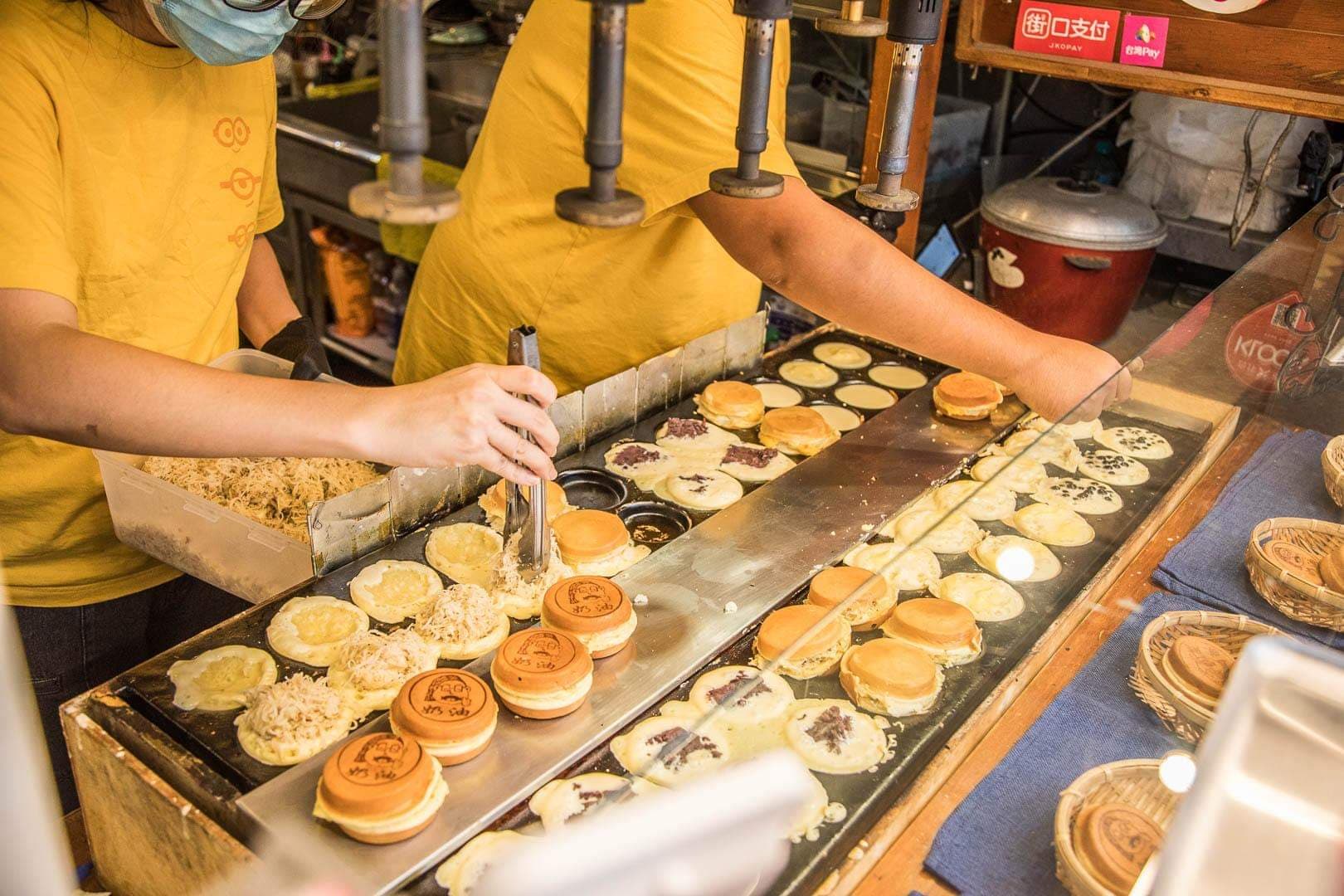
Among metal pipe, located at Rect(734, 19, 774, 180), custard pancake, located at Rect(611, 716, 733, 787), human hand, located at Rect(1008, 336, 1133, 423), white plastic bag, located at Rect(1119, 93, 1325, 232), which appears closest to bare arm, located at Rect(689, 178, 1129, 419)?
human hand, located at Rect(1008, 336, 1133, 423)

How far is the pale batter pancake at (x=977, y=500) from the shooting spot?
184 centimetres

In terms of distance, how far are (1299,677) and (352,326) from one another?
5.47m

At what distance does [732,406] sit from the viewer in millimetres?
2799

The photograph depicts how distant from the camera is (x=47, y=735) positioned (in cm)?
216

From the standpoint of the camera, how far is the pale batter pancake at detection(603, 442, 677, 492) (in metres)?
2.56

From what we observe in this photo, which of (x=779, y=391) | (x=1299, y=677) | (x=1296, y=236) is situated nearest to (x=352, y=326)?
(x=779, y=391)

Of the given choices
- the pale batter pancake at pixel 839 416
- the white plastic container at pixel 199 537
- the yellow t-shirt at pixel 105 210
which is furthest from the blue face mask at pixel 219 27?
the pale batter pancake at pixel 839 416

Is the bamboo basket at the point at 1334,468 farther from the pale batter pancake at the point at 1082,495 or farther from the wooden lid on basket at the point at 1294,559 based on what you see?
the pale batter pancake at the point at 1082,495

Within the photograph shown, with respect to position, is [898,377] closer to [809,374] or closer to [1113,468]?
[809,374]

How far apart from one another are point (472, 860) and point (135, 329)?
4.30 feet

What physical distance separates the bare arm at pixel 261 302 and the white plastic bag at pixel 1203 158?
2.72 m

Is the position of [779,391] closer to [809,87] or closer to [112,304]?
[112,304]

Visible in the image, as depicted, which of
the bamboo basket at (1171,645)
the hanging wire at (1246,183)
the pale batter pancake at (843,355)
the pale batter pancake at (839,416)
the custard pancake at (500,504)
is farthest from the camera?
the pale batter pancake at (843,355)

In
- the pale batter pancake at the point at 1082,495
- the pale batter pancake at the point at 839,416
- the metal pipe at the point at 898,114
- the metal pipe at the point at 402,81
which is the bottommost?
the pale batter pancake at the point at 839,416
